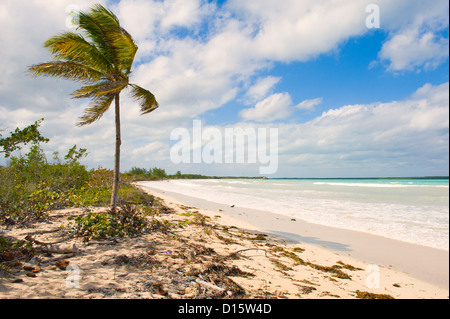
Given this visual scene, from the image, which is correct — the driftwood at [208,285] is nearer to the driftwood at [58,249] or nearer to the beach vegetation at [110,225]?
the driftwood at [58,249]

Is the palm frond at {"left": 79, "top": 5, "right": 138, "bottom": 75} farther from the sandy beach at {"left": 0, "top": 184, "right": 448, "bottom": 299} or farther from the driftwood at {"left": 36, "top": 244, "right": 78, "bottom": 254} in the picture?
the driftwood at {"left": 36, "top": 244, "right": 78, "bottom": 254}

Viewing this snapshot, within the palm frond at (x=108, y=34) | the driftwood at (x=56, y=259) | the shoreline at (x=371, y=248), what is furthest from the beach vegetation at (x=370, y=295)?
the palm frond at (x=108, y=34)

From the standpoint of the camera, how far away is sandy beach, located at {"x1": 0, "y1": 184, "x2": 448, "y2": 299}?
124 inches

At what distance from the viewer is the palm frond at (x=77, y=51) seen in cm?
695

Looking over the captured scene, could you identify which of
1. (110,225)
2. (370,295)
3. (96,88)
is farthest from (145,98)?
(370,295)

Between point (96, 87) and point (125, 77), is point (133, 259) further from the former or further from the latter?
point (125, 77)

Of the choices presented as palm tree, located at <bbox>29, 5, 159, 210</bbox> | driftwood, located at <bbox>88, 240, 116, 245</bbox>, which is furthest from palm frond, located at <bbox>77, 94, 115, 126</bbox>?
driftwood, located at <bbox>88, 240, 116, 245</bbox>

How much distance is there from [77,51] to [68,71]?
70 cm

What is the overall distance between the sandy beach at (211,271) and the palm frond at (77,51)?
4995 mm

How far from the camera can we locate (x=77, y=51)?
24.1ft

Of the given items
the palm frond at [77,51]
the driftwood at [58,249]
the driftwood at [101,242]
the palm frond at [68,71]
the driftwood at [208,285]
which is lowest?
the driftwood at [208,285]

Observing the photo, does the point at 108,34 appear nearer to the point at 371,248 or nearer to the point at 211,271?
the point at 211,271

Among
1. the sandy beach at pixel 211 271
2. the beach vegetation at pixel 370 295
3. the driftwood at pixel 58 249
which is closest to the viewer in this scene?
the sandy beach at pixel 211 271
